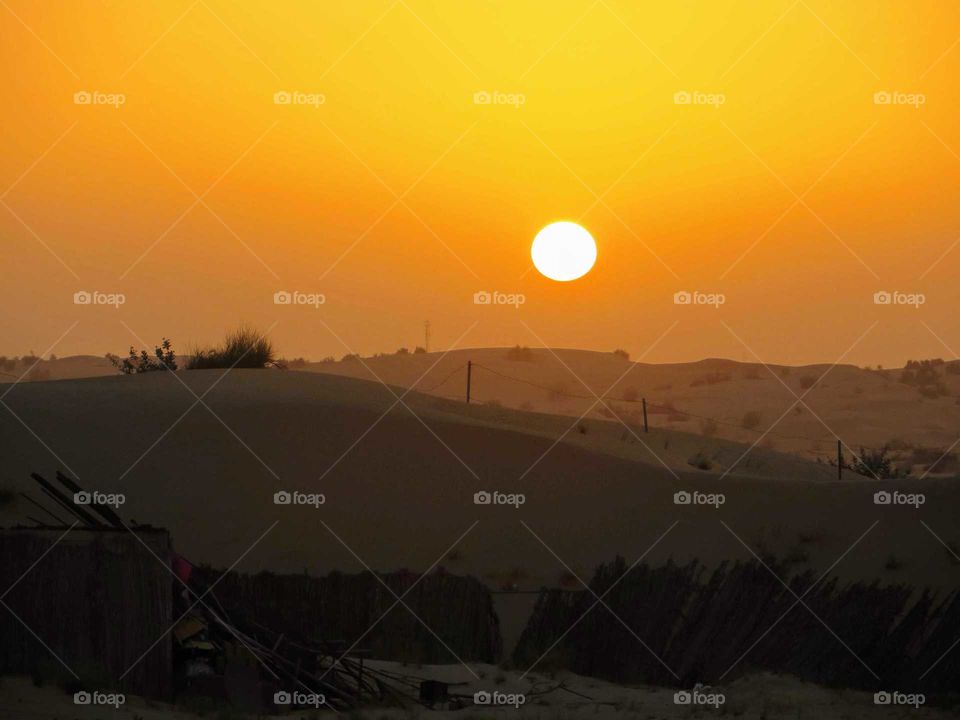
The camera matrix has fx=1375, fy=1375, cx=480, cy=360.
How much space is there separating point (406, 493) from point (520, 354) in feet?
219

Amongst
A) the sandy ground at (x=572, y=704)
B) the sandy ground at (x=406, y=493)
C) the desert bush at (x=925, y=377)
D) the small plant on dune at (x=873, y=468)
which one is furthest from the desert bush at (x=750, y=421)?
the sandy ground at (x=572, y=704)

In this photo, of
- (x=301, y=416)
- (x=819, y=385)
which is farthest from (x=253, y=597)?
(x=819, y=385)

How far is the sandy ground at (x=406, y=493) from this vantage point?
28516mm

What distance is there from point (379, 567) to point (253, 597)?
28.3ft

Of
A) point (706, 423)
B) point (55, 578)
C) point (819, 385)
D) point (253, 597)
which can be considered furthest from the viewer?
point (819, 385)

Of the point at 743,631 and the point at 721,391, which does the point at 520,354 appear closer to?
the point at 721,391

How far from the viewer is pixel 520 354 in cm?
9869

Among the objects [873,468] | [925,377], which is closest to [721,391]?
[925,377]

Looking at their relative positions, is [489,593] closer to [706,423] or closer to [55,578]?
[55,578]

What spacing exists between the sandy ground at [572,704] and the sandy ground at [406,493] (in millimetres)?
5353

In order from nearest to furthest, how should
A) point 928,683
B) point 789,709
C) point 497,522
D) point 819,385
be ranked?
point 789,709 < point 928,683 < point 497,522 < point 819,385

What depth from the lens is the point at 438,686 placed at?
1620 centimetres

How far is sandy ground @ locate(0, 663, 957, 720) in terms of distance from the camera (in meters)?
13.4

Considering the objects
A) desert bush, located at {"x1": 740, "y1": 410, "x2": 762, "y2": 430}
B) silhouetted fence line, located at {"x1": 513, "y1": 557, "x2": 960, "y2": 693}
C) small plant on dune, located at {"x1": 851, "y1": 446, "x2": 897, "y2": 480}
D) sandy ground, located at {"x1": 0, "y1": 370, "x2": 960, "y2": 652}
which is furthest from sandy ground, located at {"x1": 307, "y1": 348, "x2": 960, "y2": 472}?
silhouetted fence line, located at {"x1": 513, "y1": 557, "x2": 960, "y2": 693}
